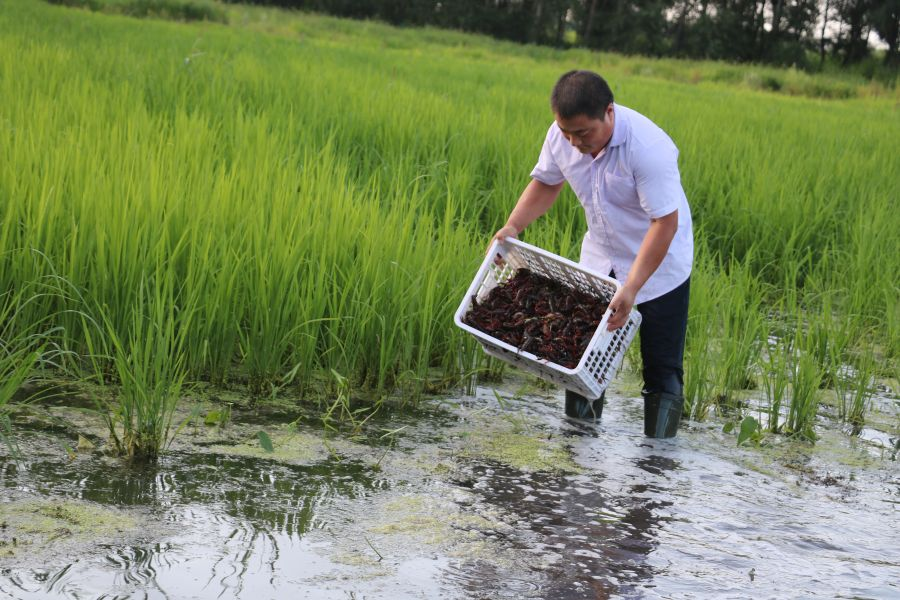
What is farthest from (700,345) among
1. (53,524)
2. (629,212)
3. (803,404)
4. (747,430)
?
(53,524)

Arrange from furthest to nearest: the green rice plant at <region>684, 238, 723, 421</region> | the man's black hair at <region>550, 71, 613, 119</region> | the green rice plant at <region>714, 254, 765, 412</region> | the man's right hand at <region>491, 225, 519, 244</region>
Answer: the green rice plant at <region>714, 254, 765, 412</region>, the green rice plant at <region>684, 238, 723, 421</region>, the man's right hand at <region>491, 225, 519, 244</region>, the man's black hair at <region>550, 71, 613, 119</region>

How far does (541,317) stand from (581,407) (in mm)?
372

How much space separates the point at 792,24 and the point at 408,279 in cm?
3410

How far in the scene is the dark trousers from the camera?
2695mm

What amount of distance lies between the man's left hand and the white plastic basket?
0.06ft

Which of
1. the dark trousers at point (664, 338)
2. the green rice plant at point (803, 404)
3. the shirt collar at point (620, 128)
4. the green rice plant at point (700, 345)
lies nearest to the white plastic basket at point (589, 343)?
the dark trousers at point (664, 338)

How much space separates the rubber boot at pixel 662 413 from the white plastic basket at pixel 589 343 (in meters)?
0.20

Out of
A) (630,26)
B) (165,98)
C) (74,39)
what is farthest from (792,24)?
(165,98)

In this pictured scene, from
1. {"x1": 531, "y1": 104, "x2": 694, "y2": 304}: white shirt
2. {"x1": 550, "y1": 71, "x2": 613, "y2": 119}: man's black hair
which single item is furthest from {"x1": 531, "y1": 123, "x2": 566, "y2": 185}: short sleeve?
{"x1": 550, "y1": 71, "x2": 613, "y2": 119}: man's black hair

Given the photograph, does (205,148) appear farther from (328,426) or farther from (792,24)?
(792,24)

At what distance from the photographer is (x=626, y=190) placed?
2.53 m

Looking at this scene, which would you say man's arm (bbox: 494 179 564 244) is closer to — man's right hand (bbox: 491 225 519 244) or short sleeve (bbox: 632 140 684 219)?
man's right hand (bbox: 491 225 519 244)

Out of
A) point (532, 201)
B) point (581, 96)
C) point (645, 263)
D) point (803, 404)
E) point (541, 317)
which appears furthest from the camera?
point (803, 404)

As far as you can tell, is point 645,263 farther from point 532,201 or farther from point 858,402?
point 858,402
